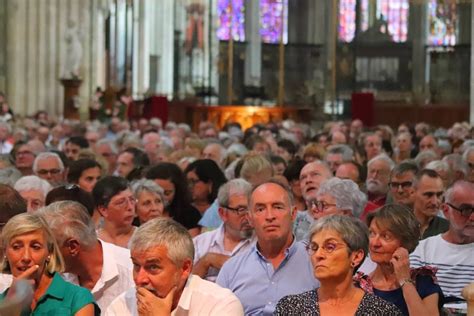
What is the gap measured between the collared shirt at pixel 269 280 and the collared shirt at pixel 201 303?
1.10 meters

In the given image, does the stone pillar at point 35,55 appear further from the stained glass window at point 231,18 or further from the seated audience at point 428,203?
the seated audience at point 428,203

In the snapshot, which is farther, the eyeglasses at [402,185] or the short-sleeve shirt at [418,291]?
the eyeglasses at [402,185]

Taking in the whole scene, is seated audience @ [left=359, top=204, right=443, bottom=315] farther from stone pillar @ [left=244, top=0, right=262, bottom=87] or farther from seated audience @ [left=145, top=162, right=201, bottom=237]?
stone pillar @ [left=244, top=0, right=262, bottom=87]

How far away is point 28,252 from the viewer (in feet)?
18.5

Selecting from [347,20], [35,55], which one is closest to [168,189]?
[35,55]

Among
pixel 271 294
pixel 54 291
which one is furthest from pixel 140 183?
pixel 54 291

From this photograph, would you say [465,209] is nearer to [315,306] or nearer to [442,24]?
[315,306]

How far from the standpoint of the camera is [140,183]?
30.1 ft

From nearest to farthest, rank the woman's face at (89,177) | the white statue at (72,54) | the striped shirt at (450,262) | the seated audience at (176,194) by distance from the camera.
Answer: the striped shirt at (450,262)
the seated audience at (176,194)
the woman's face at (89,177)
the white statue at (72,54)

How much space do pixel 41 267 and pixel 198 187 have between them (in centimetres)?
554

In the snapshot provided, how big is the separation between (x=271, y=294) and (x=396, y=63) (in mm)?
33476

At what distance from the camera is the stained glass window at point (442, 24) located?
40500 millimetres

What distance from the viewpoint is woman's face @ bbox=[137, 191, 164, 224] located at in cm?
897

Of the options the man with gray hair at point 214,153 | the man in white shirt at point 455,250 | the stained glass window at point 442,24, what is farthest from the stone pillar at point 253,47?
the man in white shirt at point 455,250
